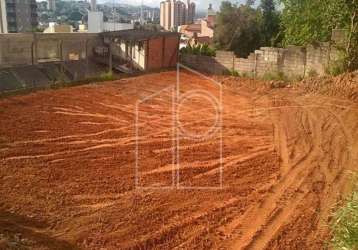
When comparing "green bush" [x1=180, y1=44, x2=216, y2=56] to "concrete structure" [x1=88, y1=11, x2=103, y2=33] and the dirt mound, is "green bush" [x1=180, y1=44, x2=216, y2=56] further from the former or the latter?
"concrete structure" [x1=88, y1=11, x2=103, y2=33]

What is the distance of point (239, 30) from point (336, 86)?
10874mm

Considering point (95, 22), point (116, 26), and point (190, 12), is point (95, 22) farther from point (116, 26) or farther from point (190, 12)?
point (190, 12)

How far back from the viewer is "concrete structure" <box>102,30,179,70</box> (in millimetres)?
19000

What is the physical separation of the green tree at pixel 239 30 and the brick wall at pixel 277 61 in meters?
5.01

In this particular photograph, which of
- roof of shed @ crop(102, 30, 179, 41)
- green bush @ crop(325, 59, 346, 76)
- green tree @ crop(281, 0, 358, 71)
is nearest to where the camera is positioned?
green tree @ crop(281, 0, 358, 71)

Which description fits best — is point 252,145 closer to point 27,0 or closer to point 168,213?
point 168,213

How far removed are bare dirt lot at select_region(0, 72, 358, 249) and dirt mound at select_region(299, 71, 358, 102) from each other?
2.06 ft

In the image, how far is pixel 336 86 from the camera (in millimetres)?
14172

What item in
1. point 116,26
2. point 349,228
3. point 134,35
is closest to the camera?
point 349,228

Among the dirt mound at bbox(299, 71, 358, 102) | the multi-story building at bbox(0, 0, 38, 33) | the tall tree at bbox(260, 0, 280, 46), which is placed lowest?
the dirt mound at bbox(299, 71, 358, 102)

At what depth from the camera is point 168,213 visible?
6.23 metres

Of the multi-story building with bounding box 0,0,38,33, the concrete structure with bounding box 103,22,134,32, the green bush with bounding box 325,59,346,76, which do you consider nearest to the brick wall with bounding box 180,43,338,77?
the green bush with bounding box 325,59,346,76

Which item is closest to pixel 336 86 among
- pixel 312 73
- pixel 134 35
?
pixel 312 73

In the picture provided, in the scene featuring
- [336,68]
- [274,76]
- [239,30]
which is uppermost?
[239,30]
